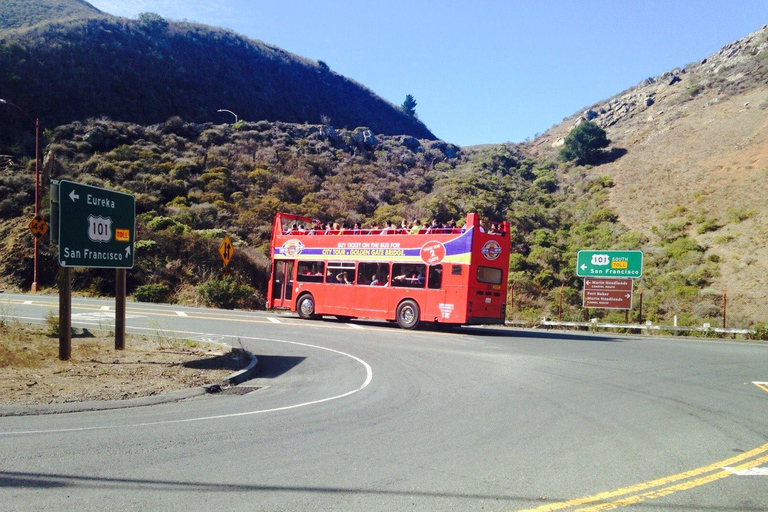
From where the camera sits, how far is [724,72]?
2726 inches

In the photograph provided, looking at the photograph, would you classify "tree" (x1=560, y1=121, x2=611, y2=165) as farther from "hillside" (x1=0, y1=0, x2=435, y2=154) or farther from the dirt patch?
the dirt patch

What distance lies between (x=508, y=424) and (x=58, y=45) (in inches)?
2472

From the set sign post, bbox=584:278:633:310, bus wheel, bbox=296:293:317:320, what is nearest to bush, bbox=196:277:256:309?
bus wheel, bbox=296:293:317:320

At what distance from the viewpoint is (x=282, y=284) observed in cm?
2627

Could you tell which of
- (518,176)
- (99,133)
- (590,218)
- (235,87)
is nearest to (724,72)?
(518,176)

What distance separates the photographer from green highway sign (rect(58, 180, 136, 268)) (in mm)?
11844

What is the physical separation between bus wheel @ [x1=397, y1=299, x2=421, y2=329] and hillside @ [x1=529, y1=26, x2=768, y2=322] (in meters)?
17.9

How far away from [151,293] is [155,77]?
41771 millimetres

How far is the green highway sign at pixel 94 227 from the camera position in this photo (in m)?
11.8

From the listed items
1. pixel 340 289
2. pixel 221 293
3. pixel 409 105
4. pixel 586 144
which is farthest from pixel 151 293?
pixel 409 105

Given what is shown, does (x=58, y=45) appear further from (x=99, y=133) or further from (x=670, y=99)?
(x=670, y=99)

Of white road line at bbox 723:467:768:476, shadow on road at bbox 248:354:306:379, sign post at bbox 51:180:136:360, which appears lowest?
shadow on road at bbox 248:354:306:379

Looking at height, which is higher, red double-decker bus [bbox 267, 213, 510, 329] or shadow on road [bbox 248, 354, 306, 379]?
red double-decker bus [bbox 267, 213, 510, 329]

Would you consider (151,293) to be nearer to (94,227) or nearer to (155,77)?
(94,227)
